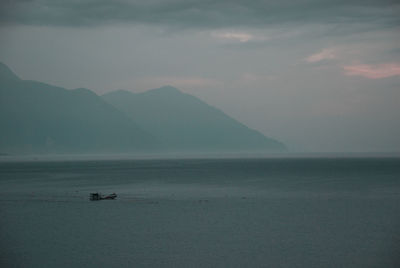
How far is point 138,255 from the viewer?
3438cm

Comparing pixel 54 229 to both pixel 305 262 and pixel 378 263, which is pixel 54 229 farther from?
pixel 378 263

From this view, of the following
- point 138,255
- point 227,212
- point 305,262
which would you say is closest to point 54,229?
point 138,255

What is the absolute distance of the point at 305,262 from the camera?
3203 centimetres

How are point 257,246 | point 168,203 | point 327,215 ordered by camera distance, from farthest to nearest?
point 168,203, point 327,215, point 257,246

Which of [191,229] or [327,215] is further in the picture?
[327,215]

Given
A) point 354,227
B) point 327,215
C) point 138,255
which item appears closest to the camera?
point 138,255

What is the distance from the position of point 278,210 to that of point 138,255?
26536mm

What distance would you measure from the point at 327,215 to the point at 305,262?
20927 millimetres

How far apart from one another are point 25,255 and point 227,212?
26.3 metres

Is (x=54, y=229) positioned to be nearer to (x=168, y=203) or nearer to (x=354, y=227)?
(x=168, y=203)

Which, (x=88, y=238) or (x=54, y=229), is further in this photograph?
(x=54, y=229)

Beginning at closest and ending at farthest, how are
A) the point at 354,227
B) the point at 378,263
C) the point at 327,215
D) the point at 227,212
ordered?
the point at 378,263, the point at 354,227, the point at 327,215, the point at 227,212

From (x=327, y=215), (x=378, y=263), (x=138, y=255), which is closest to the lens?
(x=378, y=263)

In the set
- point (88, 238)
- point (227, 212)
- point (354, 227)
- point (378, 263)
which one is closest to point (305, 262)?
point (378, 263)
